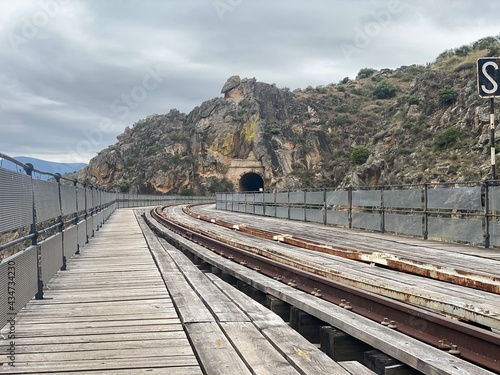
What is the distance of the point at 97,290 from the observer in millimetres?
7395

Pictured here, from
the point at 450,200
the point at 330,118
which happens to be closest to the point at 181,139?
the point at 330,118

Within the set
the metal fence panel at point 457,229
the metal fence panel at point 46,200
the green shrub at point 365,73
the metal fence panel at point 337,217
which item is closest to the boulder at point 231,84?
the green shrub at point 365,73

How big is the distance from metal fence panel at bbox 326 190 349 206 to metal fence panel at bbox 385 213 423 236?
2.94 m

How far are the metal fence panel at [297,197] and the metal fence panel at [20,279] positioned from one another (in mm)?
17744

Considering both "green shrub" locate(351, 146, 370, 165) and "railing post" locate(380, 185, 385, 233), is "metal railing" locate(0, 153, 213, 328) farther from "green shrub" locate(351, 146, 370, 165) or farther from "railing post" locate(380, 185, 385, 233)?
"green shrub" locate(351, 146, 370, 165)

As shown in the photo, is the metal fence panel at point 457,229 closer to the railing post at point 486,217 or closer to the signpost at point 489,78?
the railing post at point 486,217

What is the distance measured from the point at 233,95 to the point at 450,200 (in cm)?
10275

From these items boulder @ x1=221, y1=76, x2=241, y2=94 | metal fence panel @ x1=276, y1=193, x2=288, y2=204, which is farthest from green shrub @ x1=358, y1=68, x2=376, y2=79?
metal fence panel @ x1=276, y1=193, x2=288, y2=204

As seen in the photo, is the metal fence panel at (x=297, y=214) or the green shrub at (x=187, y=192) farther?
the green shrub at (x=187, y=192)

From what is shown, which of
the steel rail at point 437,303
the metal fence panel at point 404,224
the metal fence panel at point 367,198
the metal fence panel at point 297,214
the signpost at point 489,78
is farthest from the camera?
the metal fence panel at point 297,214

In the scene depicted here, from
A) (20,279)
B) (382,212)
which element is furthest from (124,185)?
(20,279)

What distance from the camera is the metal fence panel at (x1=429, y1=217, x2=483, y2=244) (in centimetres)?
1248

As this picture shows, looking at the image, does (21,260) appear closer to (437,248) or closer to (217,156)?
(437,248)

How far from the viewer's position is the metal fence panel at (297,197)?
23562mm
